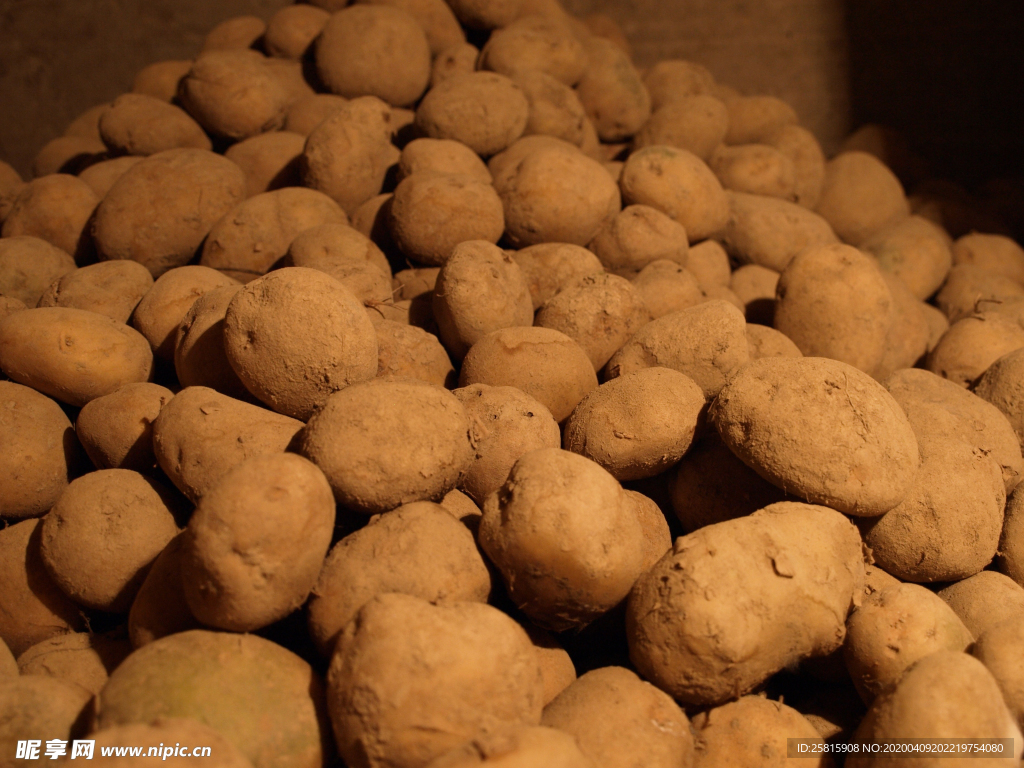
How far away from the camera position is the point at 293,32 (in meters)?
3.36

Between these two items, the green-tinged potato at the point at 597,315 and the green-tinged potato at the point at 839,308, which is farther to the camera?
the green-tinged potato at the point at 839,308

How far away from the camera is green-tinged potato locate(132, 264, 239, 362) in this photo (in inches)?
81.7

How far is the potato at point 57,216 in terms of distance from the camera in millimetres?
2676

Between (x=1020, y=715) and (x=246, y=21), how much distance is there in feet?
13.1

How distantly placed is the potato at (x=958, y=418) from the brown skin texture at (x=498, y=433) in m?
0.99

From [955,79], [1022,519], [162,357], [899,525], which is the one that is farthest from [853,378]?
[955,79]

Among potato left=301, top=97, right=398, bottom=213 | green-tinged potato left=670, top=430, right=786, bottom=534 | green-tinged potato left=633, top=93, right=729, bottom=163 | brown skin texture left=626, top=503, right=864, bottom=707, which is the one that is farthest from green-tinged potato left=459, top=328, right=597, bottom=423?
green-tinged potato left=633, top=93, right=729, bottom=163

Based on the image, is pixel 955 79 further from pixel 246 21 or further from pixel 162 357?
pixel 162 357

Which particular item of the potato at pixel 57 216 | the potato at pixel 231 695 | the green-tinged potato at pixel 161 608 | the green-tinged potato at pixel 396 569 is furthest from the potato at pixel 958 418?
the potato at pixel 57 216

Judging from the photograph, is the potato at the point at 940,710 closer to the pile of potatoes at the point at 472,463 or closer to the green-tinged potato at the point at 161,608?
the pile of potatoes at the point at 472,463

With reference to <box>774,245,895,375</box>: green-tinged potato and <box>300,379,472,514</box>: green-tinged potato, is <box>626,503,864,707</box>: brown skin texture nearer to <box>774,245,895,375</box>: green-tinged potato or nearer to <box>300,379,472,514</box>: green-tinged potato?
<box>300,379,472,514</box>: green-tinged potato

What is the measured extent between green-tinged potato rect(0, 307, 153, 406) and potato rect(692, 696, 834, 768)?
1.63 m

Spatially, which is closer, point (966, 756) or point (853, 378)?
point (966, 756)

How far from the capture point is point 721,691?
143 cm
